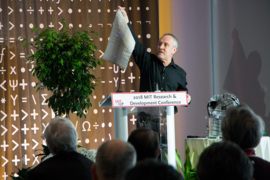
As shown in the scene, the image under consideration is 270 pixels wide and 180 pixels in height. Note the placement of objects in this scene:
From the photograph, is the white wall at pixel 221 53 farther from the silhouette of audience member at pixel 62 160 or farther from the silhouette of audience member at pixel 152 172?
the silhouette of audience member at pixel 152 172

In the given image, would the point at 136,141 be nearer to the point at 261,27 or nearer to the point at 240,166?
the point at 240,166

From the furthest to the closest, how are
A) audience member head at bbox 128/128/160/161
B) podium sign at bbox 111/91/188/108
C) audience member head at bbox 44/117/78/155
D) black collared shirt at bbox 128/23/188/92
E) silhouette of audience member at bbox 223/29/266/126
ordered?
silhouette of audience member at bbox 223/29/266/126, black collared shirt at bbox 128/23/188/92, podium sign at bbox 111/91/188/108, audience member head at bbox 44/117/78/155, audience member head at bbox 128/128/160/161

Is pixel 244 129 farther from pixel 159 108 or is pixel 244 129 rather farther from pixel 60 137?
pixel 60 137

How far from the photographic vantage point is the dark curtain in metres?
4.16

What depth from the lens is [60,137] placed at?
1641 mm

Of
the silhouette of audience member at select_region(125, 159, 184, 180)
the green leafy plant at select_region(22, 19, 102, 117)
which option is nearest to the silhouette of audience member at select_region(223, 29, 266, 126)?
the green leafy plant at select_region(22, 19, 102, 117)

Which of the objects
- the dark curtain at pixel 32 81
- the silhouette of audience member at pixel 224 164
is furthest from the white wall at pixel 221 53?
the silhouette of audience member at pixel 224 164

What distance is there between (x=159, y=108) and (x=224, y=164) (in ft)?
3.32

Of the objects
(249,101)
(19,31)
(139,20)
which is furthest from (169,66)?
(19,31)

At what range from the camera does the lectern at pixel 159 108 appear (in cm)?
177

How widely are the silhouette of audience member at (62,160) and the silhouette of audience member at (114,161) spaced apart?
541 mm

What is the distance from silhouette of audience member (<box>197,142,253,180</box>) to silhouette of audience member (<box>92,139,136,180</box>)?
0.79ft

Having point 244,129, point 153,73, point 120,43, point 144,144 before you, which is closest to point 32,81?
point 153,73

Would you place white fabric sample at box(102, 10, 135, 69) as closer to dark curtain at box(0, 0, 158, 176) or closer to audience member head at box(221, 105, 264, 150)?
audience member head at box(221, 105, 264, 150)
